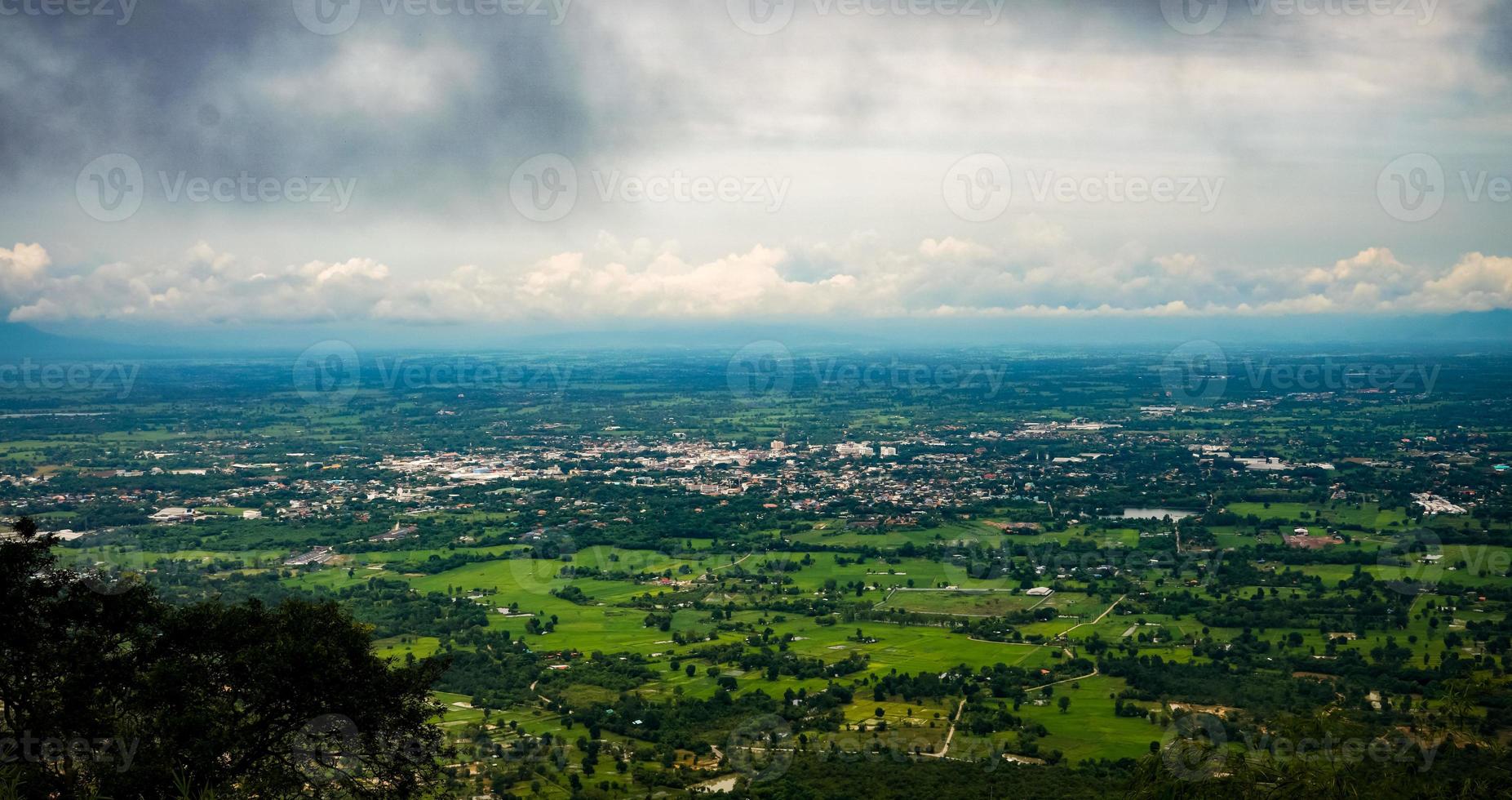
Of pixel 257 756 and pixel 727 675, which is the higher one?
pixel 257 756

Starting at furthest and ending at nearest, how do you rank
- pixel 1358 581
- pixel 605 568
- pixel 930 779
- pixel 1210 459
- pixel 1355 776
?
pixel 1210 459 → pixel 605 568 → pixel 1358 581 → pixel 930 779 → pixel 1355 776

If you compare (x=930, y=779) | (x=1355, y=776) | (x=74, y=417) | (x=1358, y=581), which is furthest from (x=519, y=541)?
(x=74, y=417)

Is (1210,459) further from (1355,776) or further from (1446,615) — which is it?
(1355,776)

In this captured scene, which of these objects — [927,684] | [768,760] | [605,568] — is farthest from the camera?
[605,568]

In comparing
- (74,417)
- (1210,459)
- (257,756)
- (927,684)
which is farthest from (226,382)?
(257,756)

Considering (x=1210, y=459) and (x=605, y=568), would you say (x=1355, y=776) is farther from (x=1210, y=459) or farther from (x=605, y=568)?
(x=1210, y=459)

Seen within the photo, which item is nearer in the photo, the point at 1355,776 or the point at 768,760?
the point at 1355,776
